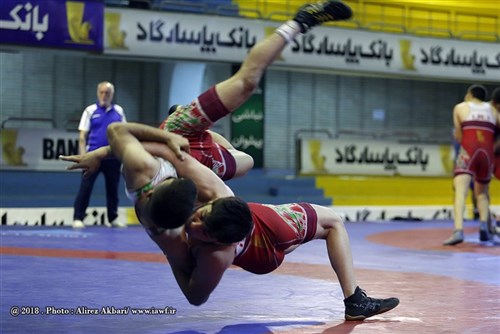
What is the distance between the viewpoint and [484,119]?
7316 mm

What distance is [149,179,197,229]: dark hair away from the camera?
9.47 ft

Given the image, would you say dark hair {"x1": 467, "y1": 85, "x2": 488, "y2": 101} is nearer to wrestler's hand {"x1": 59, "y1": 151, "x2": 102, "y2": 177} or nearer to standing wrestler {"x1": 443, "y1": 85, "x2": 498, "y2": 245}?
standing wrestler {"x1": 443, "y1": 85, "x2": 498, "y2": 245}

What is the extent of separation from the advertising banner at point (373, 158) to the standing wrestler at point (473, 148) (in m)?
5.00

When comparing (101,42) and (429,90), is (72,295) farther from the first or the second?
(429,90)

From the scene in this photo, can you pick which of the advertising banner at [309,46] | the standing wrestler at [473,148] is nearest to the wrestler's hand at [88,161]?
the standing wrestler at [473,148]

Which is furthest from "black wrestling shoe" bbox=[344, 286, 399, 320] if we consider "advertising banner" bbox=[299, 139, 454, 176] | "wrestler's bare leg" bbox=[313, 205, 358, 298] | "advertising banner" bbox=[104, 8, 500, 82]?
"advertising banner" bbox=[299, 139, 454, 176]

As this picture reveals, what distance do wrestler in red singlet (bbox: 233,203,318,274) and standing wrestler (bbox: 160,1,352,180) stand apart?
0.44 m

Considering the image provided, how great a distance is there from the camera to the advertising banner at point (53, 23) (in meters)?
10.2

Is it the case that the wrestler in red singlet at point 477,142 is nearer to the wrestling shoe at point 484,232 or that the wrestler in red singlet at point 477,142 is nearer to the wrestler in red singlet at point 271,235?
the wrestling shoe at point 484,232

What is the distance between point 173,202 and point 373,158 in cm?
1040

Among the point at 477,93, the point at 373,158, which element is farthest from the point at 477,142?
the point at 373,158

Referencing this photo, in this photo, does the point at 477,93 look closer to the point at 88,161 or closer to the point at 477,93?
the point at 477,93

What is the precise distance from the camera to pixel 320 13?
3770 millimetres

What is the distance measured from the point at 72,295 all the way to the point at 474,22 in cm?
1555
